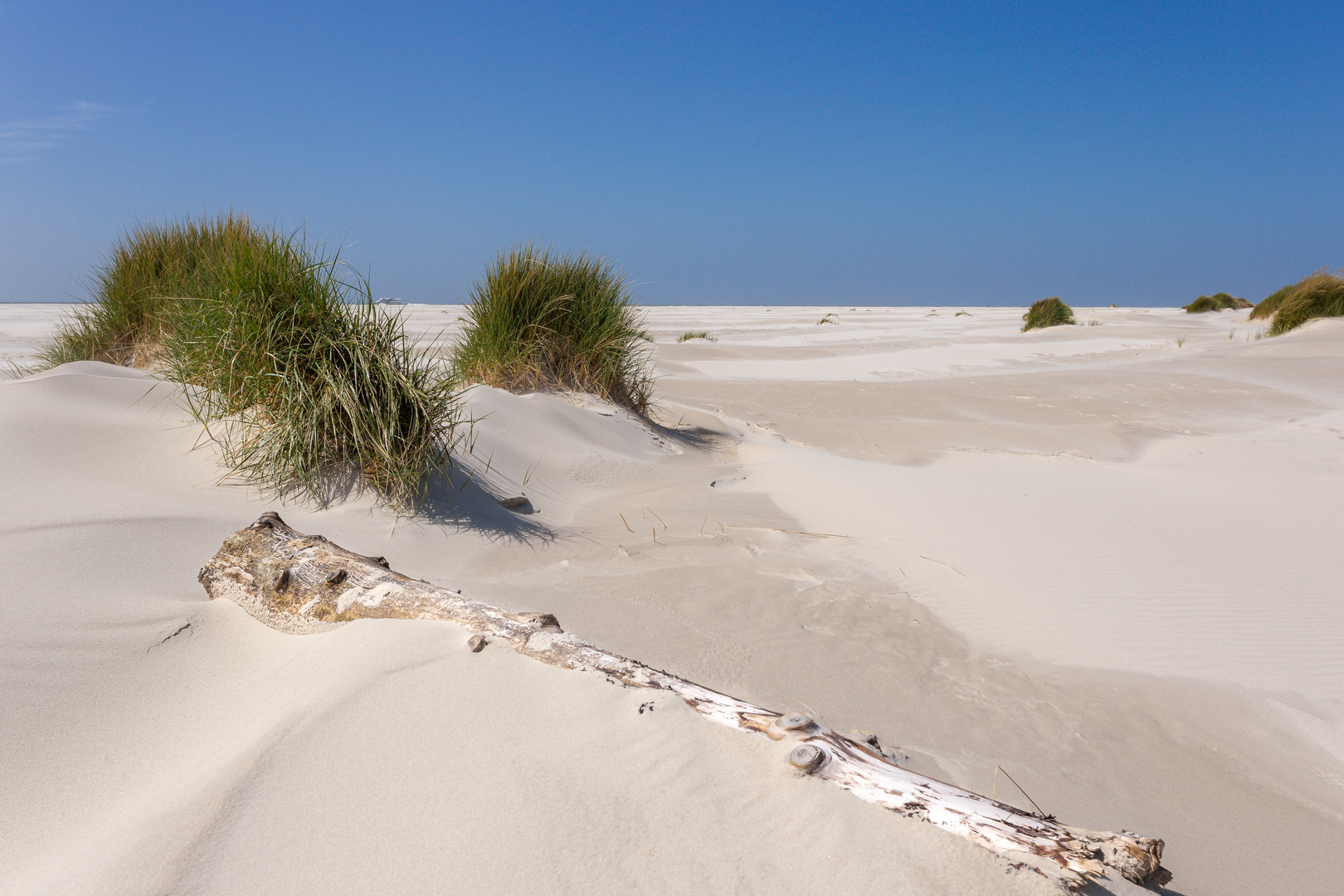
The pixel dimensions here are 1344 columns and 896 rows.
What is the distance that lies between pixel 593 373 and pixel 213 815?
5551mm

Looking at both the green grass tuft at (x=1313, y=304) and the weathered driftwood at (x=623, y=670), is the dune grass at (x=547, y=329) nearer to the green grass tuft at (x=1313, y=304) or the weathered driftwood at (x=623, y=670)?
the weathered driftwood at (x=623, y=670)

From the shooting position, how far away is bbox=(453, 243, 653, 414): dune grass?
20.8 ft

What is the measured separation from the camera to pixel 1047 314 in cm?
2408

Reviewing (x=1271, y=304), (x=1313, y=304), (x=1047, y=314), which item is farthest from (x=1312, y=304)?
(x=1047, y=314)

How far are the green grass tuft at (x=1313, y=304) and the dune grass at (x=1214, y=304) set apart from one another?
15.9m

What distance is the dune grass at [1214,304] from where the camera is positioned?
3253 centimetres

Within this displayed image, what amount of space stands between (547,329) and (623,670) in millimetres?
5020

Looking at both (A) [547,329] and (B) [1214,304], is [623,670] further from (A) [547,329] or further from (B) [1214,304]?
(B) [1214,304]

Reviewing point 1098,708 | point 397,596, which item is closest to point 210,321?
point 397,596

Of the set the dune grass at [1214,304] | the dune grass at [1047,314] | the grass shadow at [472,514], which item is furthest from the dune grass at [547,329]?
the dune grass at [1214,304]

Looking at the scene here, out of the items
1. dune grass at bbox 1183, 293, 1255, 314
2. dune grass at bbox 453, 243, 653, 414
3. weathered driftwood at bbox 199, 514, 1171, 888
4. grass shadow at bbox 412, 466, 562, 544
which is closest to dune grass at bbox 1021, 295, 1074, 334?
dune grass at bbox 1183, 293, 1255, 314

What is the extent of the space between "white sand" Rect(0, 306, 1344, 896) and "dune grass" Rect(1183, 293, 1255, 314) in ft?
106

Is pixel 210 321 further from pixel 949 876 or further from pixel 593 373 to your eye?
pixel 949 876

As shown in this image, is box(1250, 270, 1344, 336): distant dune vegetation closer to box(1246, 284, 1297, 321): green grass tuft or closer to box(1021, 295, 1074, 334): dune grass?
box(1246, 284, 1297, 321): green grass tuft
